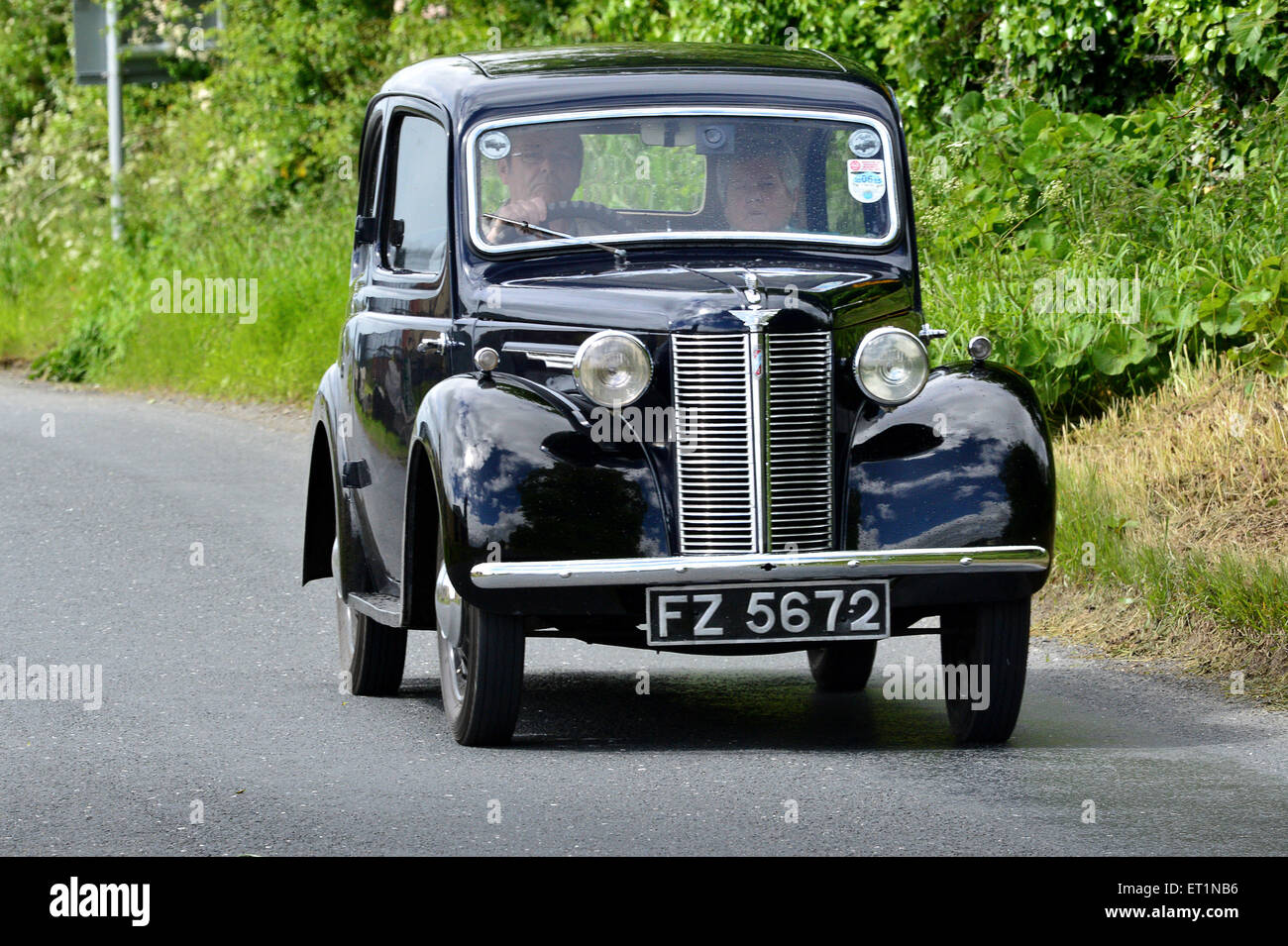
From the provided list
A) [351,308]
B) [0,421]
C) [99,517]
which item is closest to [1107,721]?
[351,308]

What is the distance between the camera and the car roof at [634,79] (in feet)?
25.4

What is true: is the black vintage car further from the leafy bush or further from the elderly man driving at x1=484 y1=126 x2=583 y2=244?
the leafy bush

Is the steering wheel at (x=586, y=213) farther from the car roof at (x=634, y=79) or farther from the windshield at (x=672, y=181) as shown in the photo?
the car roof at (x=634, y=79)

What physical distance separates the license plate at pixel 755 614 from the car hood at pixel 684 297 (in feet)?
2.71

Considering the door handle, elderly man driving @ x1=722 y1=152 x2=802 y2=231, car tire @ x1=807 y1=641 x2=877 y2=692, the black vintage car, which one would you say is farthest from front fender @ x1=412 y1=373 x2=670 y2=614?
car tire @ x1=807 y1=641 x2=877 y2=692

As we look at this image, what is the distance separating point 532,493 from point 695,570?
529 millimetres

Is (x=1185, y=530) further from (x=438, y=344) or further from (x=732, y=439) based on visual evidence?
(x=438, y=344)

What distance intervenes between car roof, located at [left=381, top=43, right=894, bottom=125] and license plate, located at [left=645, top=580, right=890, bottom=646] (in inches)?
79.1

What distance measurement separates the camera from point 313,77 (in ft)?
77.5

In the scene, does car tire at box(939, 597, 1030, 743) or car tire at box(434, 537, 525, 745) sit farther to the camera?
car tire at box(939, 597, 1030, 743)

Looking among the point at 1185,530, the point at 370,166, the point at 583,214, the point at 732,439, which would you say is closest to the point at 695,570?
the point at 732,439

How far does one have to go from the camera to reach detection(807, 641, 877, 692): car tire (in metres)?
8.27

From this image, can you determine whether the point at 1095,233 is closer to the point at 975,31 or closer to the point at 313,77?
the point at 975,31
